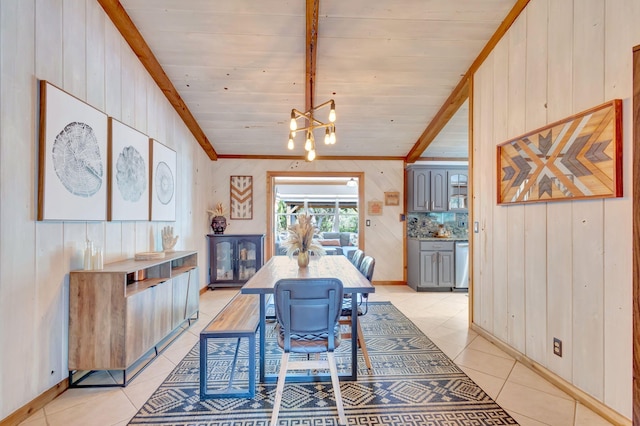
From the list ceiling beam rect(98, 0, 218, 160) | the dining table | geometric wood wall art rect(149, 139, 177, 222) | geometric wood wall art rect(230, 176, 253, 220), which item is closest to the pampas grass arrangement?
the dining table

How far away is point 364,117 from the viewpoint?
180 inches

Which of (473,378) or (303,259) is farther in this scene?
(303,259)

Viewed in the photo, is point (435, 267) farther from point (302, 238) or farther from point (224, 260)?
point (224, 260)

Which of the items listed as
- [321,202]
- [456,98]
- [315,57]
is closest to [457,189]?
[456,98]

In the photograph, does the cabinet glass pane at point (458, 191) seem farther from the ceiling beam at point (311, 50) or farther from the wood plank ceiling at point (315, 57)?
the ceiling beam at point (311, 50)

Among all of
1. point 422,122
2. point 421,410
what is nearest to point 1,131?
point 421,410

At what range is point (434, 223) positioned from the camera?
585 centimetres

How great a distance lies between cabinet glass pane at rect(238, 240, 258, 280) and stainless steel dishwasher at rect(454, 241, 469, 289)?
3.36 metres

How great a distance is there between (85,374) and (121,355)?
1.56 feet

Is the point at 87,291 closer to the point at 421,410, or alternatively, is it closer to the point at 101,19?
the point at 101,19

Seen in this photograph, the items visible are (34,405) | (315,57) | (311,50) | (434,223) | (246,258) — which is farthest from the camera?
(434,223)

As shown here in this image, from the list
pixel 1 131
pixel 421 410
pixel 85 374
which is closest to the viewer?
pixel 1 131

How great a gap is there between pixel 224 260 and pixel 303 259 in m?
2.98

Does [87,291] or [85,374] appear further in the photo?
[85,374]
